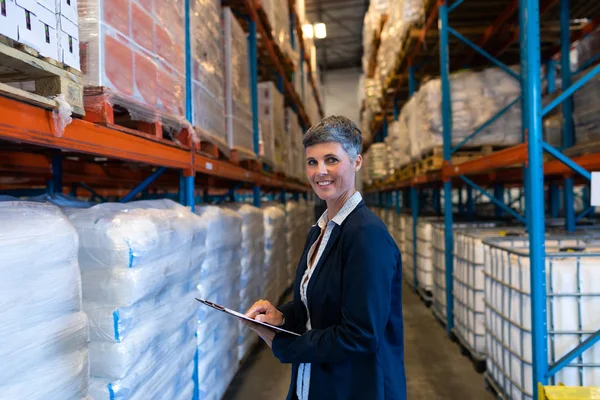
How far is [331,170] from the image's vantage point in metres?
1.68

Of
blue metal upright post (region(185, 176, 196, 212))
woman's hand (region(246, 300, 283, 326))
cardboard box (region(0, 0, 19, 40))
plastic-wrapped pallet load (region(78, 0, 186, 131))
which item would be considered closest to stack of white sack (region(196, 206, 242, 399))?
blue metal upright post (region(185, 176, 196, 212))

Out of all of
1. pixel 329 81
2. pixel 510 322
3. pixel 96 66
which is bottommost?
pixel 510 322

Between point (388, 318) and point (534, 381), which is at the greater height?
point (388, 318)

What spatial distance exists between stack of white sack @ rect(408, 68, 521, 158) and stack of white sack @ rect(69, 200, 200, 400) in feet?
12.5

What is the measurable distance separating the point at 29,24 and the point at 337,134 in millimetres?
1104

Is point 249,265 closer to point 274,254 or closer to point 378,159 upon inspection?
point 274,254

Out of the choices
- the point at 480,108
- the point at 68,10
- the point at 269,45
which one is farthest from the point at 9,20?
the point at 269,45

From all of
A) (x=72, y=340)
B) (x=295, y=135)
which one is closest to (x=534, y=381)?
(x=72, y=340)

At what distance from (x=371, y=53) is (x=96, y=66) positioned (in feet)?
36.4

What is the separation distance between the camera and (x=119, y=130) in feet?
7.00

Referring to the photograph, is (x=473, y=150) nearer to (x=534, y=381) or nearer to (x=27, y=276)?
(x=534, y=381)

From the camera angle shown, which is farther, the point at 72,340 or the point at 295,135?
the point at 295,135

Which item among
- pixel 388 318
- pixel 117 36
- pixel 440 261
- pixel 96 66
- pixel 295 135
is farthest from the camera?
pixel 295 135

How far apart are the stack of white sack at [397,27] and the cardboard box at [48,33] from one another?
5555 millimetres
